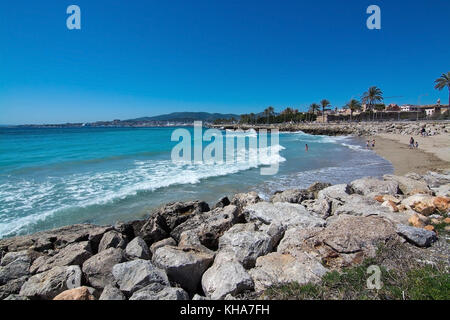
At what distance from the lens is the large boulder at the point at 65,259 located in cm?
467

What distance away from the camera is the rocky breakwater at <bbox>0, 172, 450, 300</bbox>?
3.61m

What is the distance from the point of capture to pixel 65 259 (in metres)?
4.81

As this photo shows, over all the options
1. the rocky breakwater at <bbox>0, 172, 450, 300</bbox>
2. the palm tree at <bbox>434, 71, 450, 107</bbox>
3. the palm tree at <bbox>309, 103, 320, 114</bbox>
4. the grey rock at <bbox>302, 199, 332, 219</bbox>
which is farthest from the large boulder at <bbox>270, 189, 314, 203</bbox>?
the palm tree at <bbox>309, 103, 320, 114</bbox>

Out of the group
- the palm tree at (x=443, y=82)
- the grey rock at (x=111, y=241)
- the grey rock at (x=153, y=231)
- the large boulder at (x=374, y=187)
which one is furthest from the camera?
the palm tree at (x=443, y=82)

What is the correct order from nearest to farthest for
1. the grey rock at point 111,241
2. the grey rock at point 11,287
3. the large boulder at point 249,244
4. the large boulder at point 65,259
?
the grey rock at point 11,287
the large boulder at point 249,244
the large boulder at point 65,259
the grey rock at point 111,241

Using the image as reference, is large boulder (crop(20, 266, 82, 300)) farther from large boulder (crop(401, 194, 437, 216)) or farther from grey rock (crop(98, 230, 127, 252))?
large boulder (crop(401, 194, 437, 216))

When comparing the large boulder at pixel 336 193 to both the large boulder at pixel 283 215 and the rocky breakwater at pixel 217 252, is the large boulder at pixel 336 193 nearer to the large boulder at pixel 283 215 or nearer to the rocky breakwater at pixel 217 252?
the rocky breakwater at pixel 217 252

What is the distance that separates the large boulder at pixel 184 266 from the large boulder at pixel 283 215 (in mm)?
2345

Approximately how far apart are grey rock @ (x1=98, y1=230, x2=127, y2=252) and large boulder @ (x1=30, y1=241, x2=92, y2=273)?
442 mm

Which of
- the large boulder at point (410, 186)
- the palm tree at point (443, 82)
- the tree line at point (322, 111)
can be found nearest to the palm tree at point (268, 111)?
the tree line at point (322, 111)

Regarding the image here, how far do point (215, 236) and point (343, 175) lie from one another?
12550mm

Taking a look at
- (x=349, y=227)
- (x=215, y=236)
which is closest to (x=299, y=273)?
(x=349, y=227)

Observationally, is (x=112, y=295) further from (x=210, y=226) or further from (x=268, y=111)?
(x=268, y=111)
